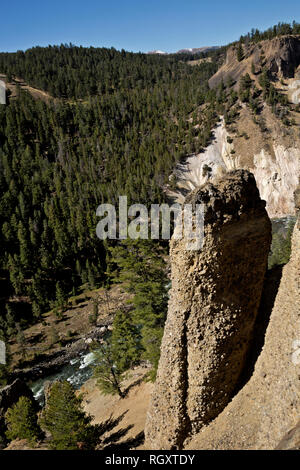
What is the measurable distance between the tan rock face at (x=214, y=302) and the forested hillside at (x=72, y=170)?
55.0 meters

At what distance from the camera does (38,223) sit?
84.7 meters

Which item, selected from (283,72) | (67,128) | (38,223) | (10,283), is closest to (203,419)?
(10,283)

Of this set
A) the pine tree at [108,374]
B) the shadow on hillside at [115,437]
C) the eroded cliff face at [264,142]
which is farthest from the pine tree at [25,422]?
the eroded cliff face at [264,142]

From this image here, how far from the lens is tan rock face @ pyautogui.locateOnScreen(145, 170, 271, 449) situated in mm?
11812

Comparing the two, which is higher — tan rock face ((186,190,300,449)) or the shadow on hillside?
tan rock face ((186,190,300,449))

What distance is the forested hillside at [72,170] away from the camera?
71875mm

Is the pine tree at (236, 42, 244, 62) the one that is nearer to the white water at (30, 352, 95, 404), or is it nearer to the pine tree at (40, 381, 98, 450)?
the white water at (30, 352, 95, 404)

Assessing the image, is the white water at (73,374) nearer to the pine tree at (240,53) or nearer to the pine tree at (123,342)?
the pine tree at (123,342)

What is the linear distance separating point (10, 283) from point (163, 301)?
190 ft

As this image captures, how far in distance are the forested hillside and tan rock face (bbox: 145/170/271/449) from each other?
55.0 meters

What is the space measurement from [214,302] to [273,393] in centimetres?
360

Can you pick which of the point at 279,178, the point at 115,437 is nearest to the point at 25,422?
the point at 115,437

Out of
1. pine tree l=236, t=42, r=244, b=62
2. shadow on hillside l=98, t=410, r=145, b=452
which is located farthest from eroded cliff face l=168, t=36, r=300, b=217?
shadow on hillside l=98, t=410, r=145, b=452

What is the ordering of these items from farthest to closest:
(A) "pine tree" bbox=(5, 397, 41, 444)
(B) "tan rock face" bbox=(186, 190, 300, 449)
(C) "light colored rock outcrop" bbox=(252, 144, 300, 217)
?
(C) "light colored rock outcrop" bbox=(252, 144, 300, 217)
(A) "pine tree" bbox=(5, 397, 41, 444)
(B) "tan rock face" bbox=(186, 190, 300, 449)
